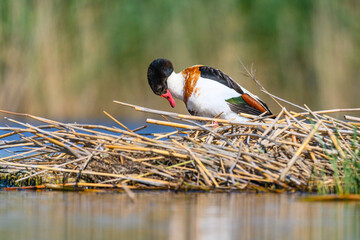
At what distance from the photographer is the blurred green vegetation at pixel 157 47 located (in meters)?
12.5

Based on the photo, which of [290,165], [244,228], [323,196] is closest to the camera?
[244,228]

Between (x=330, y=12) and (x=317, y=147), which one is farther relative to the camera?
(x=330, y=12)

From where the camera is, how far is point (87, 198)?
466 cm

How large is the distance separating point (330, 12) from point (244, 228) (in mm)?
10300

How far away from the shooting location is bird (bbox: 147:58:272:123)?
6.75 metres

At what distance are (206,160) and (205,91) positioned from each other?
1.68 meters

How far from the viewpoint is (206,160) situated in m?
5.15

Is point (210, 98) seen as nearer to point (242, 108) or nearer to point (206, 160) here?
point (242, 108)

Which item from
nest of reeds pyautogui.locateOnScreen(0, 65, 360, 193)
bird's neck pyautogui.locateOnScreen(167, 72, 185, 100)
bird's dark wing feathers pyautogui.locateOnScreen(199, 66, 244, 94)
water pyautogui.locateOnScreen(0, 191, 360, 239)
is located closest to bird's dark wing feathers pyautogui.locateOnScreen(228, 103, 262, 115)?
bird's dark wing feathers pyautogui.locateOnScreen(199, 66, 244, 94)

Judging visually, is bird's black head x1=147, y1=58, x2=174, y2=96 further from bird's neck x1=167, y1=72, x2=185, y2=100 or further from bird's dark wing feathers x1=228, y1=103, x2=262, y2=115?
bird's dark wing feathers x1=228, y1=103, x2=262, y2=115

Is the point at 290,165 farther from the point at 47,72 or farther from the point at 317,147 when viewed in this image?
the point at 47,72

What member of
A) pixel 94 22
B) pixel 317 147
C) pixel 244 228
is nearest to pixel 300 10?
pixel 94 22

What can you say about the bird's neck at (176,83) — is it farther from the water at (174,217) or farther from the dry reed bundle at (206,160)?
the water at (174,217)

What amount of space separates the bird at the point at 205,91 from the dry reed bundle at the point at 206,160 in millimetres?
1088
